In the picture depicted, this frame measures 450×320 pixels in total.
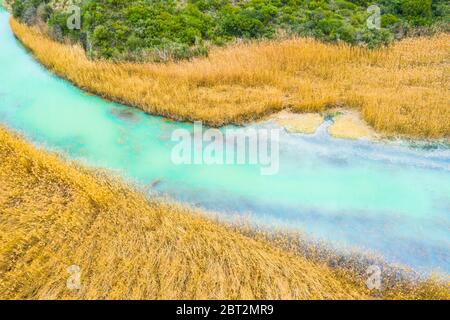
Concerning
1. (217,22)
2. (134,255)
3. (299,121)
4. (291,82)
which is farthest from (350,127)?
(217,22)

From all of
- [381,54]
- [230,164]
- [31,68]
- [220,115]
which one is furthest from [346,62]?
[31,68]

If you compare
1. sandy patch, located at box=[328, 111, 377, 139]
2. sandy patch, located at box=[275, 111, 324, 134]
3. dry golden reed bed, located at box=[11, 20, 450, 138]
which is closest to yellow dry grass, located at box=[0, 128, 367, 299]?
sandy patch, located at box=[275, 111, 324, 134]

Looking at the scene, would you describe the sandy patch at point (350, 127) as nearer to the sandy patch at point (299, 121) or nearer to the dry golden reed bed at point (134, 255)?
the sandy patch at point (299, 121)

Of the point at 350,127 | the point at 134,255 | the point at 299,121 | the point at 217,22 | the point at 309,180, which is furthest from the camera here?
the point at 217,22

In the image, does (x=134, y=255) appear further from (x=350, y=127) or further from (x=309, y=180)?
(x=350, y=127)

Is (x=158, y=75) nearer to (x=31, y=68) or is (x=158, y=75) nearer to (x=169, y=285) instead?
(x=31, y=68)

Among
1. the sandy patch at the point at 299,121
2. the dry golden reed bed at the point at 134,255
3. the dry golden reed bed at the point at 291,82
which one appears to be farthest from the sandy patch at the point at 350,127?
the dry golden reed bed at the point at 134,255
